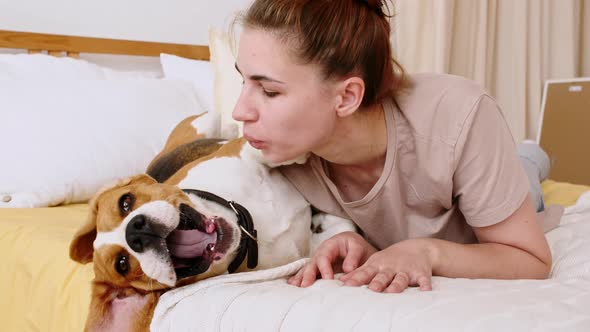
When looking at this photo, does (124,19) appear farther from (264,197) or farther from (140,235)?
(140,235)

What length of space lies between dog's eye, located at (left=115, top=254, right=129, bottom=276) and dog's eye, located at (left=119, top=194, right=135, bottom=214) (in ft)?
0.36

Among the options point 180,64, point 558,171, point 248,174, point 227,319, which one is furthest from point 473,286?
point 558,171

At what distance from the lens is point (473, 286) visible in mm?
960

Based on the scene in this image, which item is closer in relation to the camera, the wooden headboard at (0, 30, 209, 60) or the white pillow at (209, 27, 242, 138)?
the white pillow at (209, 27, 242, 138)

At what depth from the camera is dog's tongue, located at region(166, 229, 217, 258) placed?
116 centimetres

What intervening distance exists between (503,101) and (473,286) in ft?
10.3

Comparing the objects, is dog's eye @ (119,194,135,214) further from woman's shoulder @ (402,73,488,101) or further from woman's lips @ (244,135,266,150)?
woman's shoulder @ (402,73,488,101)

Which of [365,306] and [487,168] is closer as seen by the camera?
[365,306]

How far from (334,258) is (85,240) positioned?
1.76 ft

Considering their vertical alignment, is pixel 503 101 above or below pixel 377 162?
below

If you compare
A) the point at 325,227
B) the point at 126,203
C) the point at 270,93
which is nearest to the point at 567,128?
the point at 325,227

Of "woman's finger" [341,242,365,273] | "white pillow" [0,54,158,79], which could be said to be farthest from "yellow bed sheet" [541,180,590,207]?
"white pillow" [0,54,158,79]

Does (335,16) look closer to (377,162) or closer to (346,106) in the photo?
(346,106)

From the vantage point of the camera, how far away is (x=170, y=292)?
1090 millimetres
